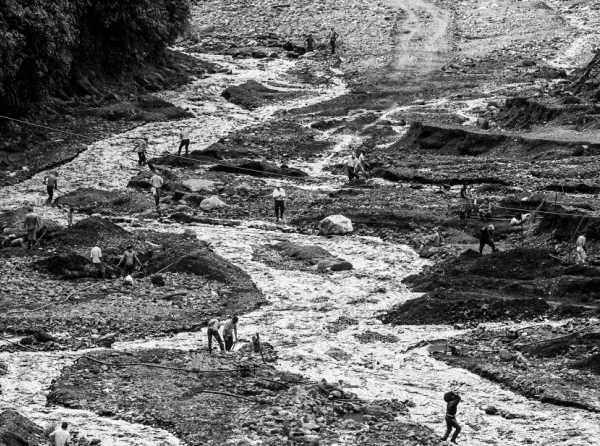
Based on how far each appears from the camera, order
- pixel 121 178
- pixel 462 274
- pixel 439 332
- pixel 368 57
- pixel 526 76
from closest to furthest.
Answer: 1. pixel 439 332
2. pixel 462 274
3. pixel 121 178
4. pixel 526 76
5. pixel 368 57

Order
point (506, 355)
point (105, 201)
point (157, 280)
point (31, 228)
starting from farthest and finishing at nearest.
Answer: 1. point (105, 201)
2. point (31, 228)
3. point (157, 280)
4. point (506, 355)

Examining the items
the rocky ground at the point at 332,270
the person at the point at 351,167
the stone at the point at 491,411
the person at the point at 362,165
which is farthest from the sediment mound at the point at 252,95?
the stone at the point at 491,411

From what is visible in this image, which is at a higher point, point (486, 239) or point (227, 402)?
point (486, 239)

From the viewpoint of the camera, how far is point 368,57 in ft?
230

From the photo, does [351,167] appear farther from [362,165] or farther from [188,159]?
[188,159]

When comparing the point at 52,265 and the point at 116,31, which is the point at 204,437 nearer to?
the point at 52,265

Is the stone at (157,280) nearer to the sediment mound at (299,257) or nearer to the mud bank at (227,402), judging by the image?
the sediment mound at (299,257)

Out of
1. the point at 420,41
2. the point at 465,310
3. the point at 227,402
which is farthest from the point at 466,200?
the point at 420,41

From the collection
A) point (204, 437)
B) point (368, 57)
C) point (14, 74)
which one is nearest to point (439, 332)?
point (204, 437)

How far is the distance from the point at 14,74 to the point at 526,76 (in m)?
30.4

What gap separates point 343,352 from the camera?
2497cm

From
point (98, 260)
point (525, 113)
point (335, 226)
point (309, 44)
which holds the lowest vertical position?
point (335, 226)

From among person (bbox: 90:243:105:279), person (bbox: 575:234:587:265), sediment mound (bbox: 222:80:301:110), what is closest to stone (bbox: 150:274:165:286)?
person (bbox: 90:243:105:279)

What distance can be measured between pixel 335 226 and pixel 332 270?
390 cm
